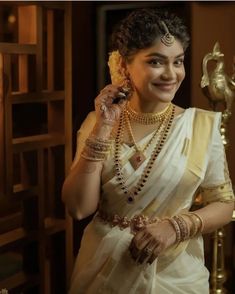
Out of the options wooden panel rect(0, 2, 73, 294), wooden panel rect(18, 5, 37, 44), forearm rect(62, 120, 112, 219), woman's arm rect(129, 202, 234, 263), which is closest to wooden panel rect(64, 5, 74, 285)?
wooden panel rect(0, 2, 73, 294)

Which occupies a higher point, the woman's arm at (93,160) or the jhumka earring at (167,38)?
the jhumka earring at (167,38)

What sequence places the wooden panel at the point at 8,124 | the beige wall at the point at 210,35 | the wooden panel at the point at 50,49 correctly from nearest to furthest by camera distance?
the wooden panel at the point at 8,124, the wooden panel at the point at 50,49, the beige wall at the point at 210,35

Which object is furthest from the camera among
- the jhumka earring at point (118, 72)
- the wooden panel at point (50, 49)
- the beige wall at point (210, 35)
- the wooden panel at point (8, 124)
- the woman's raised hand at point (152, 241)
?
the beige wall at point (210, 35)

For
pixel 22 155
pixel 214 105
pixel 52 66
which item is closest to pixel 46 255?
pixel 22 155

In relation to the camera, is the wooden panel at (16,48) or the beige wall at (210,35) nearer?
the wooden panel at (16,48)

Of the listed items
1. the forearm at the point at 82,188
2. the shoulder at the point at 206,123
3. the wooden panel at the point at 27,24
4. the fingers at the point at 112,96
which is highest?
the wooden panel at the point at 27,24

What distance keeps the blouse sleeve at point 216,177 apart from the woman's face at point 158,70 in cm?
15

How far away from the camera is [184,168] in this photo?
1147mm

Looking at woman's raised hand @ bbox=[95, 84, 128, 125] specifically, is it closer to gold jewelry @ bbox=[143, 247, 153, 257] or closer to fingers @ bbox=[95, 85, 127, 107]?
fingers @ bbox=[95, 85, 127, 107]

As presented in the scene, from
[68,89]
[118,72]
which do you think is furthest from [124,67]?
[68,89]

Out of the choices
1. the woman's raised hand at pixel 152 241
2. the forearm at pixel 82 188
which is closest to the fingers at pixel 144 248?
the woman's raised hand at pixel 152 241

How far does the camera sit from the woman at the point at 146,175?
1.11 meters

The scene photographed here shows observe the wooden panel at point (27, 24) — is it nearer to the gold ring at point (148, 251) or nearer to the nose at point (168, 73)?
the nose at point (168, 73)

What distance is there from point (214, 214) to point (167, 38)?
40 cm
